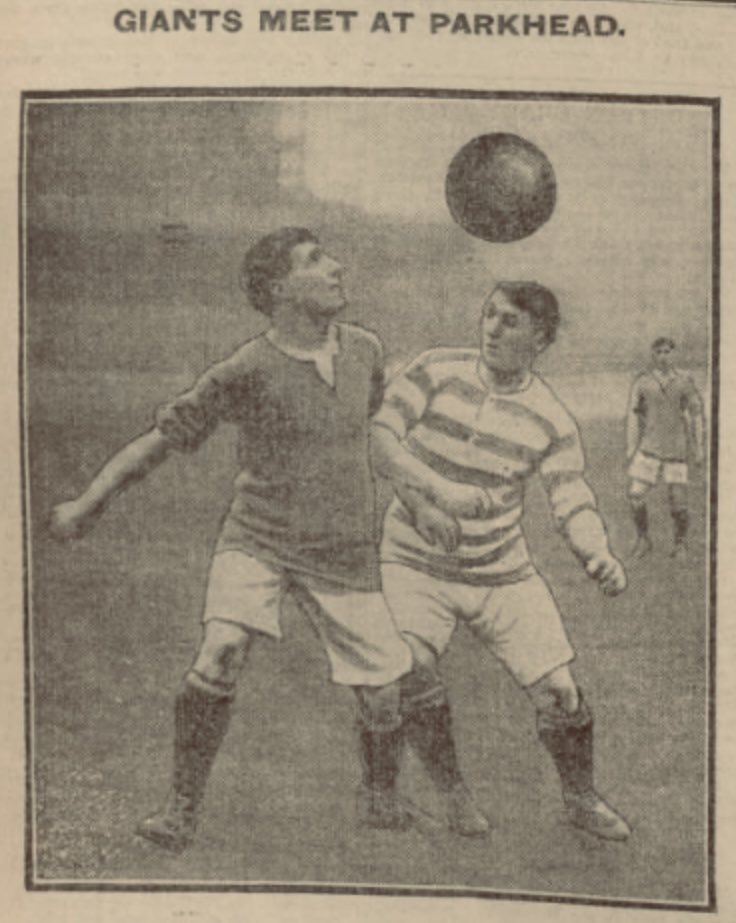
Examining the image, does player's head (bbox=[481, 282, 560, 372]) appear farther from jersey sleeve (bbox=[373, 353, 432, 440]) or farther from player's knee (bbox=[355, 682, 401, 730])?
player's knee (bbox=[355, 682, 401, 730])

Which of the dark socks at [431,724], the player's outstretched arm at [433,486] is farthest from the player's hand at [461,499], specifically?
the dark socks at [431,724]

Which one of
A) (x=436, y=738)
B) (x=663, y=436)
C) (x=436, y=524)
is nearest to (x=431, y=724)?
(x=436, y=738)

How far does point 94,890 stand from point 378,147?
516 millimetres

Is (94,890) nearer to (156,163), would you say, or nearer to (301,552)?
(301,552)

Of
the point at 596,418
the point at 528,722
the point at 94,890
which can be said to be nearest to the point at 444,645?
the point at 528,722

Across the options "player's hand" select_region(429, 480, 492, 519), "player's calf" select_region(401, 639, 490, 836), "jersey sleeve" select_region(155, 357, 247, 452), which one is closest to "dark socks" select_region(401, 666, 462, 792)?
"player's calf" select_region(401, 639, 490, 836)

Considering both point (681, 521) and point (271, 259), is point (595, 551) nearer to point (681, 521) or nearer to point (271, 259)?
point (681, 521)

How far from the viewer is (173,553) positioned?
95 cm

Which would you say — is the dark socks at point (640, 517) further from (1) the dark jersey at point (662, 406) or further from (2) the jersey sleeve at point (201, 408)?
(2) the jersey sleeve at point (201, 408)

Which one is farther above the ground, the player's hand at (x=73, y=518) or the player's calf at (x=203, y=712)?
the player's hand at (x=73, y=518)

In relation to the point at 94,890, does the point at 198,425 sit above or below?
above

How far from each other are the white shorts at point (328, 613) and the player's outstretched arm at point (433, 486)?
72 mm

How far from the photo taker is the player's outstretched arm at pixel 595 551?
0.94 meters

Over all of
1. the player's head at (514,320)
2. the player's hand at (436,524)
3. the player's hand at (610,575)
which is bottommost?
the player's hand at (610,575)
